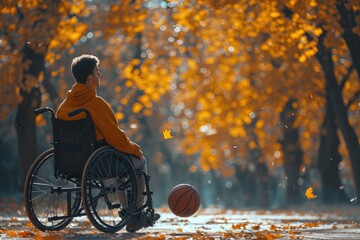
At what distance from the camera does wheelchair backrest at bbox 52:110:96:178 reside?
32.4ft

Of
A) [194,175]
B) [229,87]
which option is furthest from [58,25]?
[194,175]

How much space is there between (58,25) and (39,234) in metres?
9.86

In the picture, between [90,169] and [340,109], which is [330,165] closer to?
[340,109]

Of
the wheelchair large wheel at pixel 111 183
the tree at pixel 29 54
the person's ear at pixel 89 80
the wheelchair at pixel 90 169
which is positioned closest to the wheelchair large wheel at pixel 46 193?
the wheelchair at pixel 90 169

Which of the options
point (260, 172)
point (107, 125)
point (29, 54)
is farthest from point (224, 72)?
point (107, 125)

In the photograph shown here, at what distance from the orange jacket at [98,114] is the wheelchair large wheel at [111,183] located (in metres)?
0.11

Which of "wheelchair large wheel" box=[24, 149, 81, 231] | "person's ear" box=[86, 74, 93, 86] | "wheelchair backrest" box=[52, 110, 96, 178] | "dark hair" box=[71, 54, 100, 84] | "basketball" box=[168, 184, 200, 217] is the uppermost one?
"dark hair" box=[71, 54, 100, 84]

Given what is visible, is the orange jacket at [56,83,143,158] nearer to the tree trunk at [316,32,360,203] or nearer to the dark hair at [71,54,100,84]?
the dark hair at [71,54,100,84]

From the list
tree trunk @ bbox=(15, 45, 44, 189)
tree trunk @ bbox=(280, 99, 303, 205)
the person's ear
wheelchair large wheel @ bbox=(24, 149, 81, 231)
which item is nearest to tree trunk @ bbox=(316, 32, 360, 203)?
tree trunk @ bbox=(15, 45, 44, 189)

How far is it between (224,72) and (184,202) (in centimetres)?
1945

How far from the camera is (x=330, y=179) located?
2725 centimetres

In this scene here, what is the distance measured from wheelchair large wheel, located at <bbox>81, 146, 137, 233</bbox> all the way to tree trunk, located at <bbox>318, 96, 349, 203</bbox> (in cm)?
1648

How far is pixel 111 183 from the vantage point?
10164mm

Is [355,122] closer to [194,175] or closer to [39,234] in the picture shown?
[39,234]
